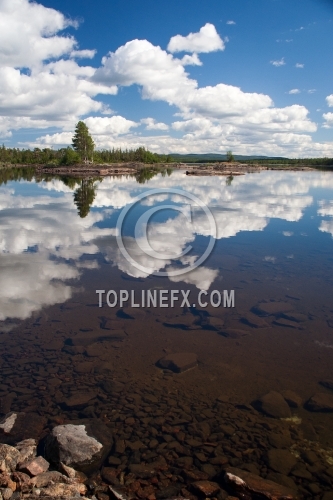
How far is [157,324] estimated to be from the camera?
10.8 metres

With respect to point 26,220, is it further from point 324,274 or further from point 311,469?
point 311,469

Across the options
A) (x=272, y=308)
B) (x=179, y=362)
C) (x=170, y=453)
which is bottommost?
(x=170, y=453)

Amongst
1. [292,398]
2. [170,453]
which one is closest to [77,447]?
[170,453]

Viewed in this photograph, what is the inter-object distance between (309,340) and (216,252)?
898cm

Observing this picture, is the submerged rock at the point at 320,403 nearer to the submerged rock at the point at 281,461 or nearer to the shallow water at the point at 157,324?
the shallow water at the point at 157,324

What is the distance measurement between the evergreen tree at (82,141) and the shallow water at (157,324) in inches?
4117

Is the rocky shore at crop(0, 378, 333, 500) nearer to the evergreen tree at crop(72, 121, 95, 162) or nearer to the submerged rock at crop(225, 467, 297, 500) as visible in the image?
the submerged rock at crop(225, 467, 297, 500)

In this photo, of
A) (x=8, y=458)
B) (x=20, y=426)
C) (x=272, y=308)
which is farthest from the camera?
(x=272, y=308)

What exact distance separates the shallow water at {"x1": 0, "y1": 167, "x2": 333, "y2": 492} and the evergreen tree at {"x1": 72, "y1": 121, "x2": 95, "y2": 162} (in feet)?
343

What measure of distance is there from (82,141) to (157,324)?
4623 inches

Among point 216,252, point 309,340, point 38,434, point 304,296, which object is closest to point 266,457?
point 38,434

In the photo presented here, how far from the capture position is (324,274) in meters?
15.2

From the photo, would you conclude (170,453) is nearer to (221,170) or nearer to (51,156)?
(221,170)

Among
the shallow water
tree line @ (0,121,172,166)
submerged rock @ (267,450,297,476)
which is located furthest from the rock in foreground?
tree line @ (0,121,172,166)
